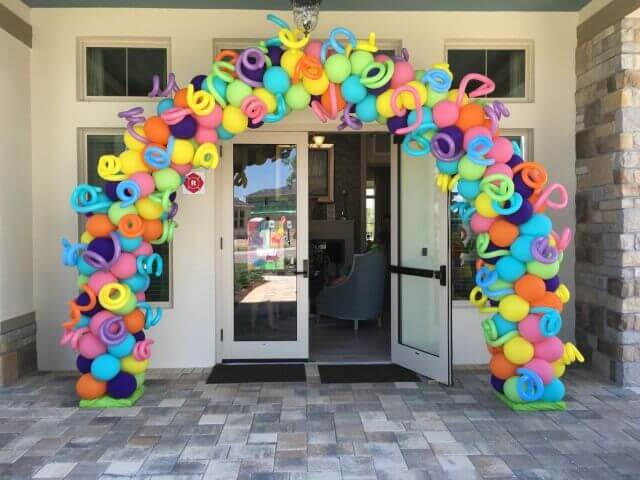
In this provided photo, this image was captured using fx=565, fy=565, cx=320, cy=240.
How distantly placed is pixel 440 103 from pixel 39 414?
11.1ft

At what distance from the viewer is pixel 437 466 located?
3043 mm

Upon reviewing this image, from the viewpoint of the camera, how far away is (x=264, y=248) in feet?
17.1

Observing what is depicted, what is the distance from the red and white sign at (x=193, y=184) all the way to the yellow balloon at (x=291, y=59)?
1.67m

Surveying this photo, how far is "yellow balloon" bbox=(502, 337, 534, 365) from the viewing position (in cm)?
373

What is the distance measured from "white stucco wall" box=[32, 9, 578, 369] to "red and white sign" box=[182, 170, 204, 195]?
6cm

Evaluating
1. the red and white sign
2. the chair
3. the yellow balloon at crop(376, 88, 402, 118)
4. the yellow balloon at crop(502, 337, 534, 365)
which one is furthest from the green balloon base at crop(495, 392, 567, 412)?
the red and white sign

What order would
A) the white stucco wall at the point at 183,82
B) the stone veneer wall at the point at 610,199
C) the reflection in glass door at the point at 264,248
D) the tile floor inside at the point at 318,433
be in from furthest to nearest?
the reflection in glass door at the point at 264,248
the white stucco wall at the point at 183,82
the stone veneer wall at the point at 610,199
the tile floor inside at the point at 318,433

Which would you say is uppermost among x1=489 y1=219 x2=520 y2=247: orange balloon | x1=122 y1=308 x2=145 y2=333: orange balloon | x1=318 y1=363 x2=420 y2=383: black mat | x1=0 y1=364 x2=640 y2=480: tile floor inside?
x1=489 y1=219 x2=520 y2=247: orange balloon

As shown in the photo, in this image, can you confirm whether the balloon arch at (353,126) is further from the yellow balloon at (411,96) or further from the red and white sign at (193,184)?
the red and white sign at (193,184)

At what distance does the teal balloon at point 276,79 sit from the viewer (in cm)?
358

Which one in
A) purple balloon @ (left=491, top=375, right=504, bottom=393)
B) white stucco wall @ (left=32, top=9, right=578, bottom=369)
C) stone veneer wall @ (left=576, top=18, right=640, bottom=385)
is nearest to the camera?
purple balloon @ (left=491, top=375, right=504, bottom=393)

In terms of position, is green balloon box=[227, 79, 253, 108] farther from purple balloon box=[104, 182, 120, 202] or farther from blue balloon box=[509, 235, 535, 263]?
blue balloon box=[509, 235, 535, 263]

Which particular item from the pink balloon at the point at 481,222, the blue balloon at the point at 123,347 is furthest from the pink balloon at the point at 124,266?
the pink balloon at the point at 481,222

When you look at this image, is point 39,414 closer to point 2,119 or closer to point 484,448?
point 2,119
